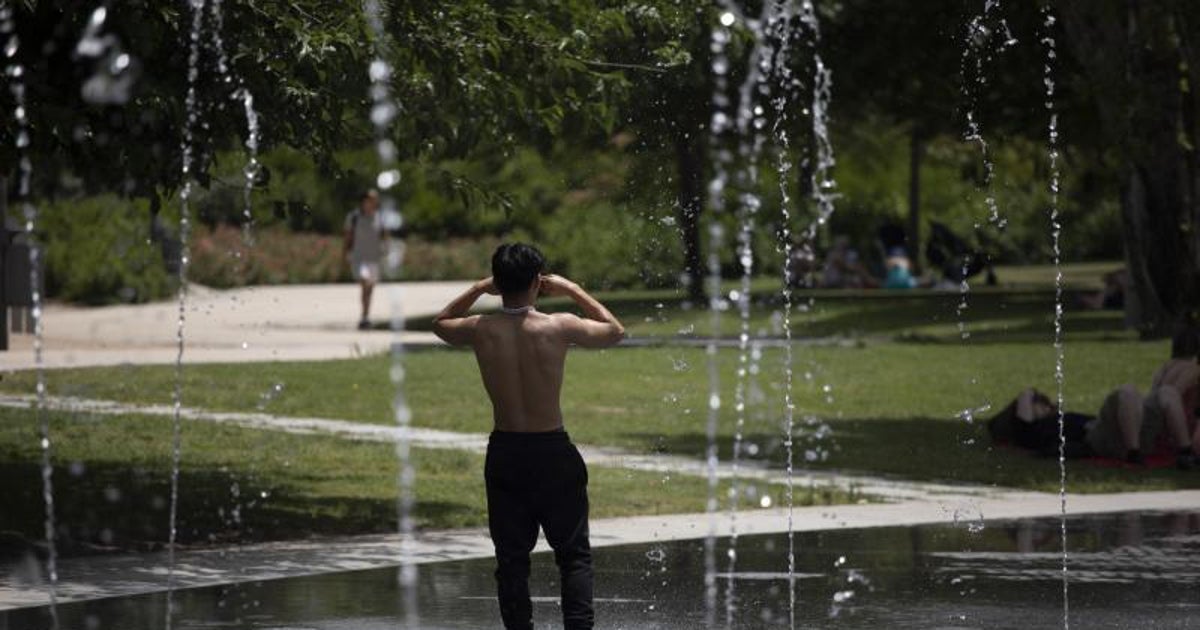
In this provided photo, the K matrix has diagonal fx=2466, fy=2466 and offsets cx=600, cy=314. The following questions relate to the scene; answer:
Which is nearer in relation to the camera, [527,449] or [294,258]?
[527,449]

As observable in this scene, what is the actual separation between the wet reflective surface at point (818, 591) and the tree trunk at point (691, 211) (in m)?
21.5

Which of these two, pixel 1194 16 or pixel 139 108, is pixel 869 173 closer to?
pixel 1194 16

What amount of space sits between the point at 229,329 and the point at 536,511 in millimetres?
22785

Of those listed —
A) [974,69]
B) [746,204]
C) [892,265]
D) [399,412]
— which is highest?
[974,69]

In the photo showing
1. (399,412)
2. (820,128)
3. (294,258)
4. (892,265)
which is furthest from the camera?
(892,265)

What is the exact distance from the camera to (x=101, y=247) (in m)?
37.3

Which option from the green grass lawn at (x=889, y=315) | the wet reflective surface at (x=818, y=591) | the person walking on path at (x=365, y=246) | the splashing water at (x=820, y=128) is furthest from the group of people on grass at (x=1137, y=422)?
the splashing water at (x=820, y=128)

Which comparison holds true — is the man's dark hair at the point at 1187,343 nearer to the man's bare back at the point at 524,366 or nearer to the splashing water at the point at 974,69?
the splashing water at the point at 974,69

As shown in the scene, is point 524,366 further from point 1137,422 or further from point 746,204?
point 746,204

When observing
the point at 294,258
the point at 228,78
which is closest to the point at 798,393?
the point at 228,78

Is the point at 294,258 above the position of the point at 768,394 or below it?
above

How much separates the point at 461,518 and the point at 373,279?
16.9m

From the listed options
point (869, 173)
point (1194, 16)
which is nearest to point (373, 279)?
point (1194, 16)

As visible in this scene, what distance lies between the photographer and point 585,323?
847 centimetres
